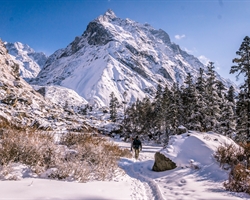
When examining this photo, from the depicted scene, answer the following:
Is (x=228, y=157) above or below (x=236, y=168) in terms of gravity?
above

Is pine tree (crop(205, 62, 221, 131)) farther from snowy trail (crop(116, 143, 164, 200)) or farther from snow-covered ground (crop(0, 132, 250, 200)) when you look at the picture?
snowy trail (crop(116, 143, 164, 200))

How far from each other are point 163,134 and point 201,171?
39.4m

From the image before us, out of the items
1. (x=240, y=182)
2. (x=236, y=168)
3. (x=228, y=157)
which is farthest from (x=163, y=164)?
(x=240, y=182)

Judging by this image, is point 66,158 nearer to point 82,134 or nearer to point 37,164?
point 37,164

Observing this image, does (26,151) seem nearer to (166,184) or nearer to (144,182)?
(144,182)

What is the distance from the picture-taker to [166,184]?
26.1 ft

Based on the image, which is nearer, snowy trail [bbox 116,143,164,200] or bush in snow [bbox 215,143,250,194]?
snowy trail [bbox 116,143,164,200]

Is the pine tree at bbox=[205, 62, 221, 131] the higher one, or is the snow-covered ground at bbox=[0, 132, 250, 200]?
the pine tree at bbox=[205, 62, 221, 131]

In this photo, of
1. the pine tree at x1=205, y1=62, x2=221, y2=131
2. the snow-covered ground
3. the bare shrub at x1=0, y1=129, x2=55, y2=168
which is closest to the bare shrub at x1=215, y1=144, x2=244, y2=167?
the snow-covered ground

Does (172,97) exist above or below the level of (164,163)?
above

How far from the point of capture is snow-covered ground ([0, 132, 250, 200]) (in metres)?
4.74

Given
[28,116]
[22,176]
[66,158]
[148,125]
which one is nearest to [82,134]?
[66,158]

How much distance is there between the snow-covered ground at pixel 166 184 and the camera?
474 centimetres

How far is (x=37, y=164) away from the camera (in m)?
6.24
